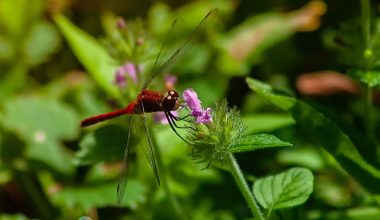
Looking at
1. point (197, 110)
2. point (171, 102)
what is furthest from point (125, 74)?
point (197, 110)

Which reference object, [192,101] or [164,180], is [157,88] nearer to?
[164,180]

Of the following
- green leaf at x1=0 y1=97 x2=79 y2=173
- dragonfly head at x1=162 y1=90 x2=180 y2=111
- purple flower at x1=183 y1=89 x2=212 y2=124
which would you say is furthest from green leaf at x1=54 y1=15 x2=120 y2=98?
purple flower at x1=183 y1=89 x2=212 y2=124

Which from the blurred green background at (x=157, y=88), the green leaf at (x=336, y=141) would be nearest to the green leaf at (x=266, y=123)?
the blurred green background at (x=157, y=88)

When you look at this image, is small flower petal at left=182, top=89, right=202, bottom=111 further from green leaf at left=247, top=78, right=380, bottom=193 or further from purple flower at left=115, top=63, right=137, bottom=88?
purple flower at left=115, top=63, right=137, bottom=88

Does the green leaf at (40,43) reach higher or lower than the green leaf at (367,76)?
higher

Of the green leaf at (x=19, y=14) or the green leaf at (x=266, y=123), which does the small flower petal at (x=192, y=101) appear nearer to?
the green leaf at (x=266, y=123)

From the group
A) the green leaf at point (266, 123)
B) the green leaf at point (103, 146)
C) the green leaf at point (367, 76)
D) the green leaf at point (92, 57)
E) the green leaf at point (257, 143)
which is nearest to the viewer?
the green leaf at point (257, 143)
